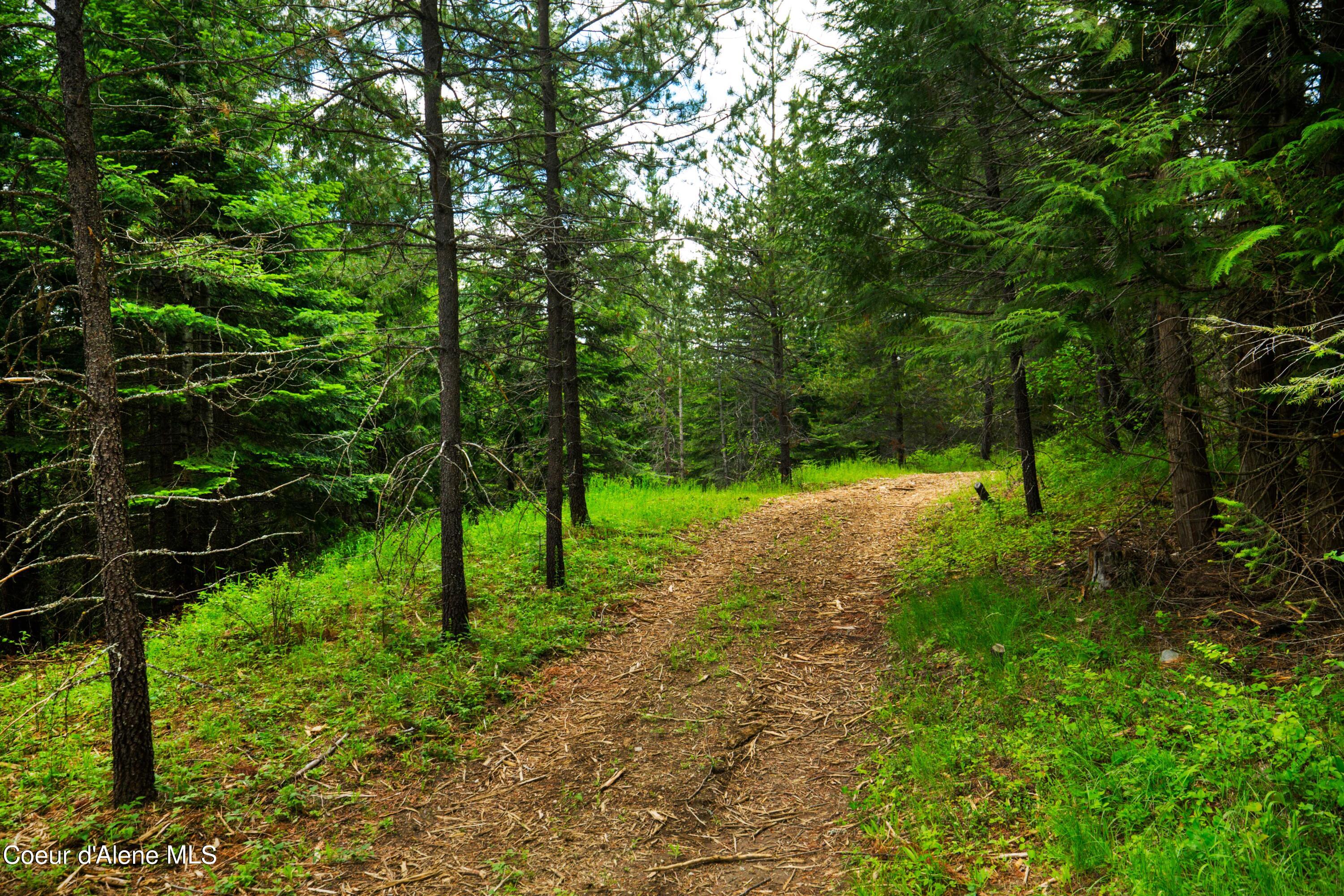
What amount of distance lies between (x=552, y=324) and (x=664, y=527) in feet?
15.6

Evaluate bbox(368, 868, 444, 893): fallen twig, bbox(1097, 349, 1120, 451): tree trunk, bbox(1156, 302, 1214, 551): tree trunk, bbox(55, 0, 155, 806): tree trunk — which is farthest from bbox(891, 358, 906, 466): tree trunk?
bbox(55, 0, 155, 806): tree trunk

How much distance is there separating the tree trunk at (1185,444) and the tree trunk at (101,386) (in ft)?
29.0

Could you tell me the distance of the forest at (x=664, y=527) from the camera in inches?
154

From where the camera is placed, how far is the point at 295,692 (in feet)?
19.5

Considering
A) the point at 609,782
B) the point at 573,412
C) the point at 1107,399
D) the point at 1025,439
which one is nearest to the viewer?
the point at 609,782

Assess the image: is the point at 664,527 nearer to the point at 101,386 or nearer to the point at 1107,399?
the point at 1107,399

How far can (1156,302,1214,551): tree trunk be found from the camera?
586 cm

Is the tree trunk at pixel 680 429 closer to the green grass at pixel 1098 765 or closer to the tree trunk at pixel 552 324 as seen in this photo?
the tree trunk at pixel 552 324

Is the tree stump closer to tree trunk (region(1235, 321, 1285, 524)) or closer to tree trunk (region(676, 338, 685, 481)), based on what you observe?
tree trunk (region(1235, 321, 1285, 524))

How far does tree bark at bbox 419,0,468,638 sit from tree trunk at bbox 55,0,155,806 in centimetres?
273

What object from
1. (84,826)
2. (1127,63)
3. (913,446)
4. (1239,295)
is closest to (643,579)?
(84,826)

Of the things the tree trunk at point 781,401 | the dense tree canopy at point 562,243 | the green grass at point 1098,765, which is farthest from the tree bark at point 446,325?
the tree trunk at point 781,401

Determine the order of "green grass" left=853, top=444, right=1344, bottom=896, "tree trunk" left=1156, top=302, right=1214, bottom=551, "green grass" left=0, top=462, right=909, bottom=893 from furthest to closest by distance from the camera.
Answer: "tree trunk" left=1156, top=302, right=1214, bottom=551 < "green grass" left=0, top=462, right=909, bottom=893 < "green grass" left=853, top=444, right=1344, bottom=896

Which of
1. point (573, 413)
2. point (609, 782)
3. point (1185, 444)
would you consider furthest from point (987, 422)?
point (609, 782)
